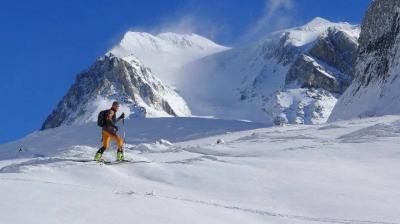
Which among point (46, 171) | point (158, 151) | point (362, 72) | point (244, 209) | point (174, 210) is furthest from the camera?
point (362, 72)

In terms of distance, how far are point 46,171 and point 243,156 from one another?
665 cm

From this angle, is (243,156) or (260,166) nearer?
(260,166)

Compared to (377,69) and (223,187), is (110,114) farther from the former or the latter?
(377,69)

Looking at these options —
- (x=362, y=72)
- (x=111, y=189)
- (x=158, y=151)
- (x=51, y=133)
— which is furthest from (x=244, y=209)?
(x=362, y=72)

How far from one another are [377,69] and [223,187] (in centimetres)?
6006

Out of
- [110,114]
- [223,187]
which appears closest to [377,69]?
[110,114]

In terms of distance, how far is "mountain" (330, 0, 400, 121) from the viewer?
213ft

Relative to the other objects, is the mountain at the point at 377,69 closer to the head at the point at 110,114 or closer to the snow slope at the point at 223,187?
the snow slope at the point at 223,187

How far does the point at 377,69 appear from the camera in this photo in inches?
2963

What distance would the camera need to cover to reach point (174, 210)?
46.6ft

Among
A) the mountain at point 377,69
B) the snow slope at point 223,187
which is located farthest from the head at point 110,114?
the mountain at point 377,69

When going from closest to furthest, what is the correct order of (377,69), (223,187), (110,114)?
(223,187), (110,114), (377,69)

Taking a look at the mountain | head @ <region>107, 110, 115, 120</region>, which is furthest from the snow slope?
the mountain

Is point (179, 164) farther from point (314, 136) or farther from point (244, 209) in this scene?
point (314, 136)
